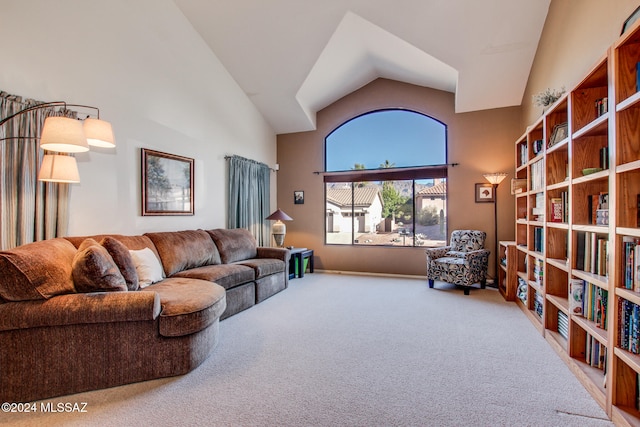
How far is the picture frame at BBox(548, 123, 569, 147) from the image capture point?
9.14ft

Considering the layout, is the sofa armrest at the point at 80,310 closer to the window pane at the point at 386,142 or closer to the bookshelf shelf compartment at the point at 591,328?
the bookshelf shelf compartment at the point at 591,328

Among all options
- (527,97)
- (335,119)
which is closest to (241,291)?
(335,119)

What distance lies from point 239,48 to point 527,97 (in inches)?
176

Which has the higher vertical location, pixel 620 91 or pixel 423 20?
pixel 423 20

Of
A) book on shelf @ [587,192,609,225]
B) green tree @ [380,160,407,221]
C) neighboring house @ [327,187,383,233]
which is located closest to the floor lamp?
green tree @ [380,160,407,221]

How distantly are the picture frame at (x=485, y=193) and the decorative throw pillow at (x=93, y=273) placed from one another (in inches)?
207

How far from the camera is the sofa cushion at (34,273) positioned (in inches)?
78.2

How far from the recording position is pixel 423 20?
12.9ft

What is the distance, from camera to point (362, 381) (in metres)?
2.21

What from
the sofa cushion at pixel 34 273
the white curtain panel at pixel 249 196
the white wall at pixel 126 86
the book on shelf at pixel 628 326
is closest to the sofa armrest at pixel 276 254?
the white curtain panel at pixel 249 196

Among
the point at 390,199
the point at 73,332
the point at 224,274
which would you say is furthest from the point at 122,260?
the point at 390,199

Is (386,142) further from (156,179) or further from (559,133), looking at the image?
(156,179)

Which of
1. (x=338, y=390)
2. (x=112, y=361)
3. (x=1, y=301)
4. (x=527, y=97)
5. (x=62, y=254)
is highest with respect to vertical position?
(x=527, y=97)

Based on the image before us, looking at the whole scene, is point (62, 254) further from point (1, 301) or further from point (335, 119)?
point (335, 119)
